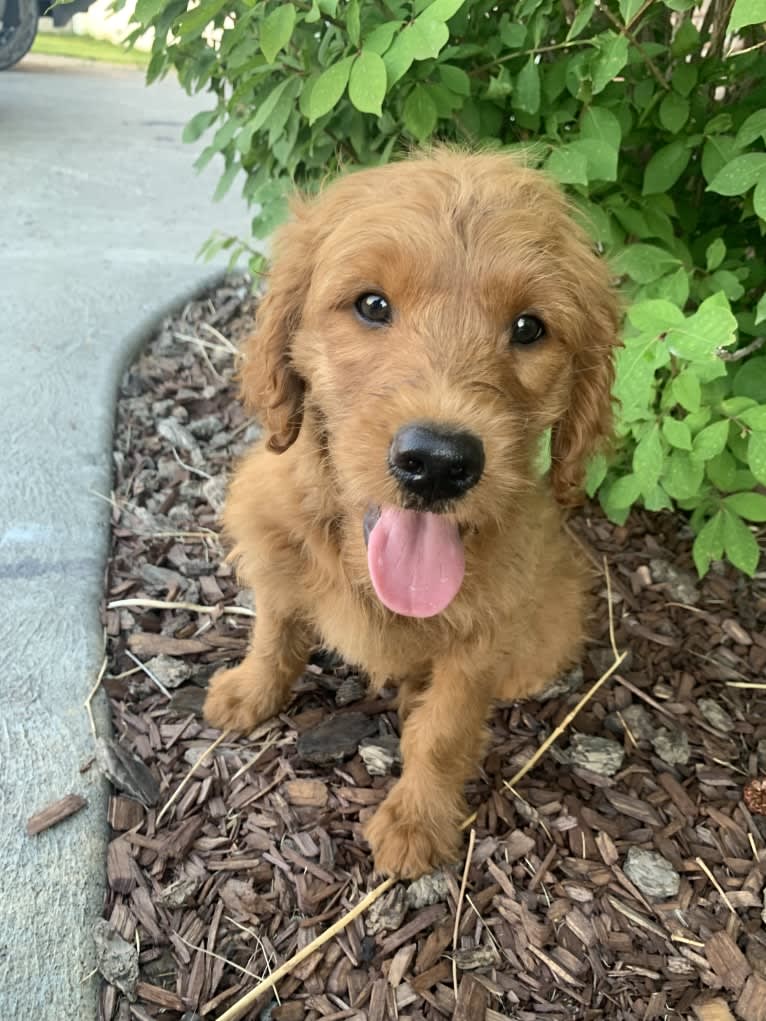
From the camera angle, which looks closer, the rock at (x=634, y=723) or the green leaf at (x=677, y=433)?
the green leaf at (x=677, y=433)

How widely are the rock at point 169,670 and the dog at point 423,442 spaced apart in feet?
0.64

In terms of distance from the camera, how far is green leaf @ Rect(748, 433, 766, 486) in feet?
7.73

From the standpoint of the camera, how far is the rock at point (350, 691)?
2910 millimetres

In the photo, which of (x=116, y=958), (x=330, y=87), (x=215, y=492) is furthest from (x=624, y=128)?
(x=116, y=958)

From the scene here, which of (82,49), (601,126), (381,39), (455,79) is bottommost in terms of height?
(82,49)

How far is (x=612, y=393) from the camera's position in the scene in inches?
96.8

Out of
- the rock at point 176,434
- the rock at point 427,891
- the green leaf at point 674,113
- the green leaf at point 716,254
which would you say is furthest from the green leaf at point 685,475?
the rock at point 176,434

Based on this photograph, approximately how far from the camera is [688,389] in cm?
240

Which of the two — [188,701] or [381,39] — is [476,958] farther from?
[381,39]

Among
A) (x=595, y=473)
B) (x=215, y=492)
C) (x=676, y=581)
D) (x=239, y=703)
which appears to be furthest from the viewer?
(x=215, y=492)

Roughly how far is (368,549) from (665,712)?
151 centimetres

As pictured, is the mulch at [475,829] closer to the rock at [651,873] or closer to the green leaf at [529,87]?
the rock at [651,873]

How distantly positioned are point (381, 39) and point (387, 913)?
7.85 ft

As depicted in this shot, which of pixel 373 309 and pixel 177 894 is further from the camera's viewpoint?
pixel 177 894
